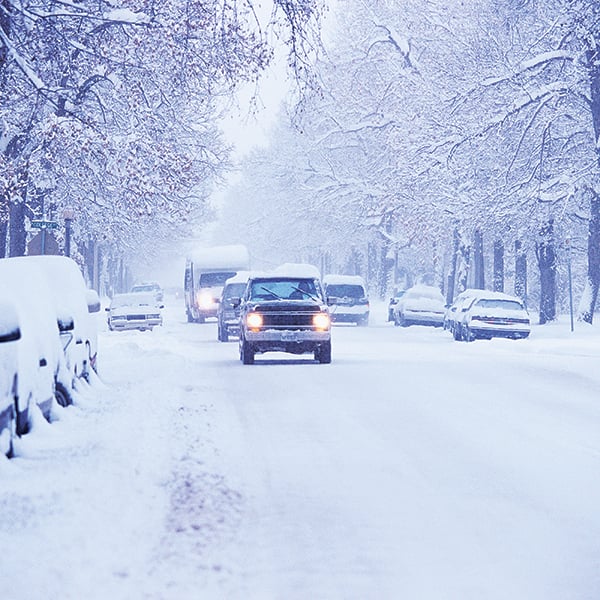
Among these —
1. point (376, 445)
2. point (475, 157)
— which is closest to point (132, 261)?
point (475, 157)

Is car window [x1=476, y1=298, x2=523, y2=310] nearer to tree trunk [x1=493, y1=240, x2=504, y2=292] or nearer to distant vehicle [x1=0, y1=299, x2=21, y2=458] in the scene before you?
tree trunk [x1=493, y1=240, x2=504, y2=292]

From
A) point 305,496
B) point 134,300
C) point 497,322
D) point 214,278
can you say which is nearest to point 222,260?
point 214,278

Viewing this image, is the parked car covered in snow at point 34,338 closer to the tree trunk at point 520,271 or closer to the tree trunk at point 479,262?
the tree trunk at point 520,271

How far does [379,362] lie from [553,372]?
146 inches

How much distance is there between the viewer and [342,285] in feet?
158

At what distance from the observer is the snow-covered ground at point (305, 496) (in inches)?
236

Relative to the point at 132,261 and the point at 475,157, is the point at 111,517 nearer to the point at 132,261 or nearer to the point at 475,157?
the point at 475,157

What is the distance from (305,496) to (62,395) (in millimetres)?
5084

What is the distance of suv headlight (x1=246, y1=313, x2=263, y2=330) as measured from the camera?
22.4 meters

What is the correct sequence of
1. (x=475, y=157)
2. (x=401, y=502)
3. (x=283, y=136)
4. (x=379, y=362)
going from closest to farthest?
(x=401, y=502)
(x=379, y=362)
(x=475, y=157)
(x=283, y=136)

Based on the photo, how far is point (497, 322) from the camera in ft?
112

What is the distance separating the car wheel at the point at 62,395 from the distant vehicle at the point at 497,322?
74.6 feet

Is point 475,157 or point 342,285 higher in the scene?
point 475,157

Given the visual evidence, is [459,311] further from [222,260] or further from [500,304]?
[222,260]
